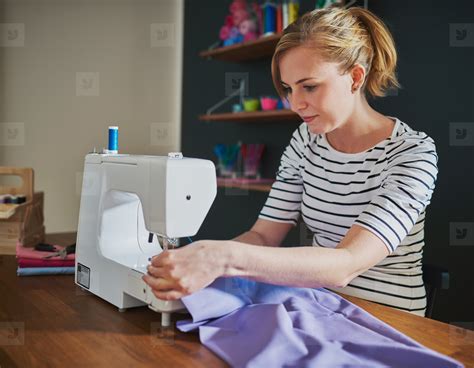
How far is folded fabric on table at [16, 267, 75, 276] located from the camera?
4.54ft

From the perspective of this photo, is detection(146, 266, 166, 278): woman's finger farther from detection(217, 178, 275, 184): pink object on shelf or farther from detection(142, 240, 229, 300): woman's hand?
detection(217, 178, 275, 184): pink object on shelf

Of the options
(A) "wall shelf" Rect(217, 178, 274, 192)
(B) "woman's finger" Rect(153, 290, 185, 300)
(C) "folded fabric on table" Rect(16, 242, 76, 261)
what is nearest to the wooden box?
(C) "folded fabric on table" Rect(16, 242, 76, 261)

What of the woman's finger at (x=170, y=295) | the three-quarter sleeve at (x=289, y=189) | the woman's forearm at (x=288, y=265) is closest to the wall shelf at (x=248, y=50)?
the three-quarter sleeve at (x=289, y=189)

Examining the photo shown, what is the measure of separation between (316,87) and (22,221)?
1.08 meters

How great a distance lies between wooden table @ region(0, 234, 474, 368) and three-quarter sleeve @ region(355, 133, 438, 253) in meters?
0.19

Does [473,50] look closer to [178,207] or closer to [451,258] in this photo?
[451,258]

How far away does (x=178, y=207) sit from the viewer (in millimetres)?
1051

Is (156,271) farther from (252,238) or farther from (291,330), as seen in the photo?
(252,238)

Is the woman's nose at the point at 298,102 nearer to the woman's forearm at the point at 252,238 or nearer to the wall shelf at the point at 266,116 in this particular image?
the woman's forearm at the point at 252,238

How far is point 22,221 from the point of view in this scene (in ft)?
5.48

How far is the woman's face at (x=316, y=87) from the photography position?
126 centimetres

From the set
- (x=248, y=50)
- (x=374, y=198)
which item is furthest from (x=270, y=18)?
(x=374, y=198)

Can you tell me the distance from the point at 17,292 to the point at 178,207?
1.67 feet

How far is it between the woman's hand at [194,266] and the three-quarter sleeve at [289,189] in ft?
2.07
